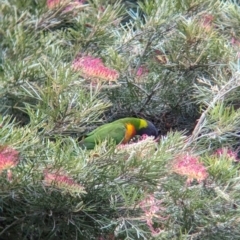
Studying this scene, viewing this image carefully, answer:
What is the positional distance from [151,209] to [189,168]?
0.44 ft

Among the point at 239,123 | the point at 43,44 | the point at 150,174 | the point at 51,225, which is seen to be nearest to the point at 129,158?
the point at 150,174

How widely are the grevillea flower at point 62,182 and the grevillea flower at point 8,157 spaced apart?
0.09 m

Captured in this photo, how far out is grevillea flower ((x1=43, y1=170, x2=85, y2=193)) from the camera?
1.31 meters

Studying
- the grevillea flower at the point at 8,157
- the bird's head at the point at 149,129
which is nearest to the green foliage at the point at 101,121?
the grevillea flower at the point at 8,157

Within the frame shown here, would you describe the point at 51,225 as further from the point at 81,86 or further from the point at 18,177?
the point at 81,86

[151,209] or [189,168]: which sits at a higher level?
[189,168]

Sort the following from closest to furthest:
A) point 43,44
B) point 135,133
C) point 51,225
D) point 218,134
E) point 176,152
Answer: point 176,152 < point 51,225 < point 218,134 < point 43,44 < point 135,133

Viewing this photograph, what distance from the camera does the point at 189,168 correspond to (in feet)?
4.56

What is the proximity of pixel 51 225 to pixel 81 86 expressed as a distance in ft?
1.20

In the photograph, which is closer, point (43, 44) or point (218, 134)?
point (218, 134)

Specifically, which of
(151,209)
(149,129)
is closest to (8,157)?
A: (151,209)

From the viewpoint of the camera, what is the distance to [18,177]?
1359 millimetres

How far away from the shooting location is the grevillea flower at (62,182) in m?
1.31

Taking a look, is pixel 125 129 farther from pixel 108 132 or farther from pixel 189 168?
pixel 189 168
